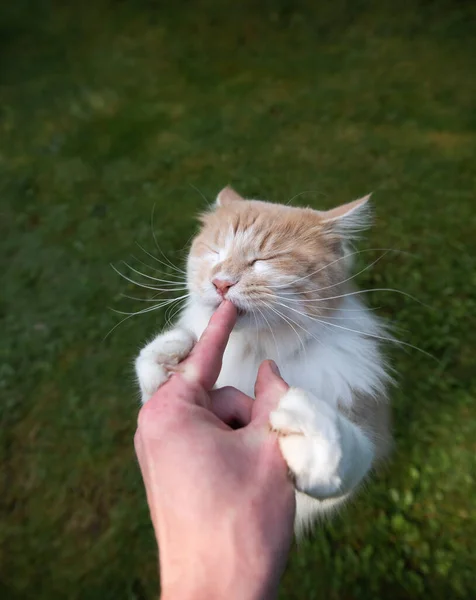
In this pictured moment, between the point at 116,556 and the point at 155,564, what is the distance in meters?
0.20

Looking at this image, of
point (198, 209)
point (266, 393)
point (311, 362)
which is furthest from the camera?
point (198, 209)

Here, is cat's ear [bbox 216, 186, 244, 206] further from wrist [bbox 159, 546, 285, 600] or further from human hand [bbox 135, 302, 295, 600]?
wrist [bbox 159, 546, 285, 600]

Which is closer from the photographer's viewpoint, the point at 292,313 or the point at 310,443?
the point at 310,443

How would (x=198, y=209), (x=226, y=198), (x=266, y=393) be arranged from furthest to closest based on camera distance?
(x=198, y=209) → (x=226, y=198) → (x=266, y=393)

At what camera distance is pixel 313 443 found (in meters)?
1.07

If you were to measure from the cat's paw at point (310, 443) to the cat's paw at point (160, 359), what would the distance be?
42 centimetres

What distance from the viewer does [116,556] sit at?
7.31 feet

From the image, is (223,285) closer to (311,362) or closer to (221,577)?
(311,362)

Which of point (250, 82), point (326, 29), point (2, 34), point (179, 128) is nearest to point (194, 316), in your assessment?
point (179, 128)

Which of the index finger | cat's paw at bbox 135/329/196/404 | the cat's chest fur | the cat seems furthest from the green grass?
the index finger

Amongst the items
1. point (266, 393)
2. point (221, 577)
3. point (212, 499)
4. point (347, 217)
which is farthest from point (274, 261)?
Answer: point (221, 577)

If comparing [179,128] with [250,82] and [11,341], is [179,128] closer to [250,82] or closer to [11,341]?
[250,82]

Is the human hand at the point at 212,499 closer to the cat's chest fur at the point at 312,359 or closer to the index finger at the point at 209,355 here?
the index finger at the point at 209,355

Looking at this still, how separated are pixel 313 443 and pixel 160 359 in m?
0.57
